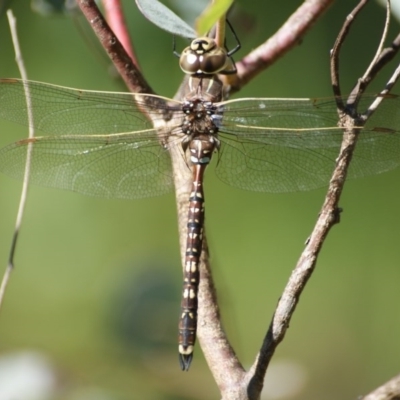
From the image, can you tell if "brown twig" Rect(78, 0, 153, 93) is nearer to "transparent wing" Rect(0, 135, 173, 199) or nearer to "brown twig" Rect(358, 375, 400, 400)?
"transparent wing" Rect(0, 135, 173, 199)

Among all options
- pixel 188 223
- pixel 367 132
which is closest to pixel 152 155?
pixel 188 223

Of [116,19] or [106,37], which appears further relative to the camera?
[116,19]

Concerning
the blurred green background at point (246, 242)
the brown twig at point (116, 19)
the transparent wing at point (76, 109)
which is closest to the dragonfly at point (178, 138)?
the transparent wing at point (76, 109)

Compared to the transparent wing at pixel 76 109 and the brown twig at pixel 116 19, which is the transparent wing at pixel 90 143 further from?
the brown twig at pixel 116 19

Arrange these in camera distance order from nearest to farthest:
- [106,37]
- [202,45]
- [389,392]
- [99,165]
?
1. [389,392]
2. [106,37]
3. [202,45]
4. [99,165]

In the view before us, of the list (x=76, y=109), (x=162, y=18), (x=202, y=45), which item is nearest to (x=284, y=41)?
(x=202, y=45)

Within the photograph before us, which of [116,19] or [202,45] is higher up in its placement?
[116,19]

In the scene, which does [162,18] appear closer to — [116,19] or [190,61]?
[190,61]
